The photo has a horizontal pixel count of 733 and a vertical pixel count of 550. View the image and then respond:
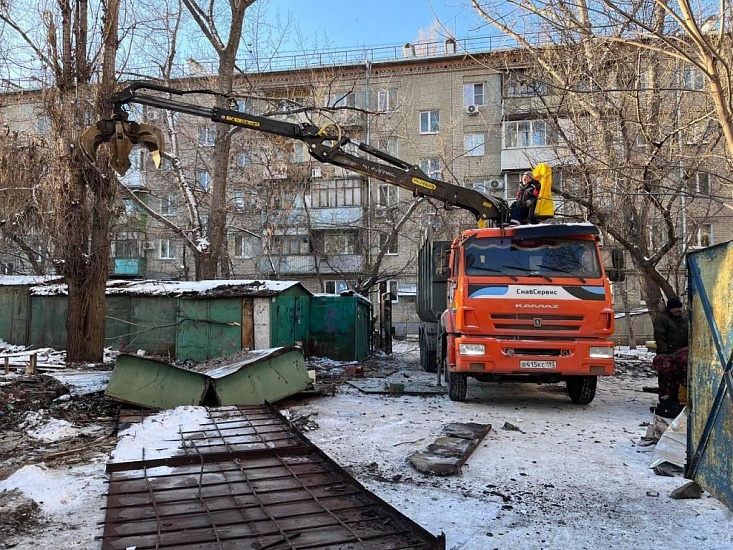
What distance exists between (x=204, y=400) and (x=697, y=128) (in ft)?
38.5

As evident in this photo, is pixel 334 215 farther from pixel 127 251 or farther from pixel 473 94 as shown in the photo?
pixel 127 251

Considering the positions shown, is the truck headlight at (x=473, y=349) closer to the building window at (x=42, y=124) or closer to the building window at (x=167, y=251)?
the building window at (x=42, y=124)

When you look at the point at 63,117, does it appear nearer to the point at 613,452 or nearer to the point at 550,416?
the point at 550,416

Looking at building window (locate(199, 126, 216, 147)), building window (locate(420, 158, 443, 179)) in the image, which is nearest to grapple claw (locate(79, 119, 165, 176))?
building window (locate(199, 126, 216, 147))

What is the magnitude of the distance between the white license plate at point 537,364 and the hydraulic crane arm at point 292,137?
11.2ft

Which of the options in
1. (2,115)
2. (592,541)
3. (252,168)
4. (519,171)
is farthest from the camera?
(519,171)

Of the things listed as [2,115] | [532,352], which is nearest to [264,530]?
[532,352]

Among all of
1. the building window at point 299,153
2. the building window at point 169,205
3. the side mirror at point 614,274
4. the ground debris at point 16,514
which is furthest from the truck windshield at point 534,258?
the building window at point 169,205

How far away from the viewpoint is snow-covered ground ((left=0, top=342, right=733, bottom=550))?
3.88m

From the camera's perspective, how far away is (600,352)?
8133mm

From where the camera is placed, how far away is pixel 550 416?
8.12 m

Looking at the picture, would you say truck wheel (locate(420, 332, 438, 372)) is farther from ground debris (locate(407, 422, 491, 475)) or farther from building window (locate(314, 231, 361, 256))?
building window (locate(314, 231, 361, 256))

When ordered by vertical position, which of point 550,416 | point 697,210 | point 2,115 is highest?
point 2,115

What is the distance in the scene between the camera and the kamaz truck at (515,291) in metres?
8.14
